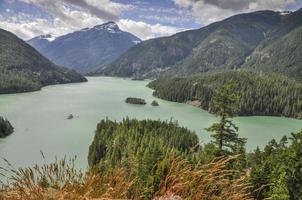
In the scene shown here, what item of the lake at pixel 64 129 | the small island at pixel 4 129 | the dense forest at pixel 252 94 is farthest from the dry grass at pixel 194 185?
the dense forest at pixel 252 94

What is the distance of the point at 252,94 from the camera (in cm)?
15775

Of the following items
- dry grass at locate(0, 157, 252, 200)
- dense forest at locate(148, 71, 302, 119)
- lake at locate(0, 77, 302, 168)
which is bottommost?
lake at locate(0, 77, 302, 168)

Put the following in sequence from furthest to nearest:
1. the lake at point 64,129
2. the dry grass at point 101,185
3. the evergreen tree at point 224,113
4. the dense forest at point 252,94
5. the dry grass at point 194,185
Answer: the dense forest at point 252,94
the lake at point 64,129
the evergreen tree at point 224,113
the dry grass at point 194,185
the dry grass at point 101,185

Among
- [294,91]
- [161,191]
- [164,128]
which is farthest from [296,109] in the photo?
[161,191]

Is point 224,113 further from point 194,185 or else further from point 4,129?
point 4,129

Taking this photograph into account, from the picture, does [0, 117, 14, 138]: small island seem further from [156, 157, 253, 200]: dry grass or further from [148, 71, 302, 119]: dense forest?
[148, 71, 302, 119]: dense forest

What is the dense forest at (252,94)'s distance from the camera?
14375 centimetres

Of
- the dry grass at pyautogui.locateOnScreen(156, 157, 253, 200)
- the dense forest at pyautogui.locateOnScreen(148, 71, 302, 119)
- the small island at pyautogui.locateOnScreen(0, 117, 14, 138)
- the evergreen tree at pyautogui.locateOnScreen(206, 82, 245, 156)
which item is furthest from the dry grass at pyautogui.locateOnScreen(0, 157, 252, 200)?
the dense forest at pyautogui.locateOnScreen(148, 71, 302, 119)

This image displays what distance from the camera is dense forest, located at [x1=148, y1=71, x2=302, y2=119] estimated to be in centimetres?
14375

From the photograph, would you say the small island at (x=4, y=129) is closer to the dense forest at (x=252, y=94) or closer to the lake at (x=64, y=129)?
the lake at (x=64, y=129)

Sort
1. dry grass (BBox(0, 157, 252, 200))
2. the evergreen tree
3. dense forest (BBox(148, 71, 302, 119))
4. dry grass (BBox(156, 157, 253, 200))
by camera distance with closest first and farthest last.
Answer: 1. dry grass (BBox(0, 157, 252, 200))
2. dry grass (BBox(156, 157, 253, 200))
3. the evergreen tree
4. dense forest (BBox(148, 71, 302, 119))

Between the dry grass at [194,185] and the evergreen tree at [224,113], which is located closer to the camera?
the dry grass at [194,185]

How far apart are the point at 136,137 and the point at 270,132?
156ft

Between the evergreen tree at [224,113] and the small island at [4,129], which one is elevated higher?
the evergreen tree at [224,113]
